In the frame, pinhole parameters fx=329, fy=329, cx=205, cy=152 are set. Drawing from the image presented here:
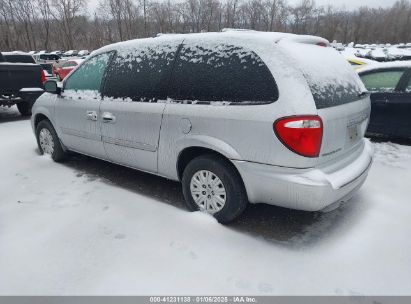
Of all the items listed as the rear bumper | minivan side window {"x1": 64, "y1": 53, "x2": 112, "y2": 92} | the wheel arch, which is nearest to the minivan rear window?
the rear bumper

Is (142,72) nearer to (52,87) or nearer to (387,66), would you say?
(52,87)

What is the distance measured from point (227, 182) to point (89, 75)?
2.50 m

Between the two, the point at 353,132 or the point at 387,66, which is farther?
the point at 387,66

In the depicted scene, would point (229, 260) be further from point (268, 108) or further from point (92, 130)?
point (92, 130)

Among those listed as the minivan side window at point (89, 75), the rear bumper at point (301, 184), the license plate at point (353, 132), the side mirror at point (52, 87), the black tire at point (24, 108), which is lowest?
the black tire at point (24, 108)

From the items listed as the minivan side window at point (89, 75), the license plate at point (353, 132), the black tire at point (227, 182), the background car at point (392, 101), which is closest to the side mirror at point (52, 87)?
the minivan side window at point (89, 75)

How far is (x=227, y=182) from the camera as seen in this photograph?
9.75ft

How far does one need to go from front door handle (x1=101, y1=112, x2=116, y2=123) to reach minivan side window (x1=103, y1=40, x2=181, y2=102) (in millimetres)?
213

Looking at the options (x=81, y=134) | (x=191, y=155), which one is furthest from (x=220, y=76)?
(x=81, y=134)

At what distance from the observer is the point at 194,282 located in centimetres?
244

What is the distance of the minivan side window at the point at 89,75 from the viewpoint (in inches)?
161

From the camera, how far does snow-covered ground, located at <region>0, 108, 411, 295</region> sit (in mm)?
2439

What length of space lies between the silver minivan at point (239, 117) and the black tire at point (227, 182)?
0.01m

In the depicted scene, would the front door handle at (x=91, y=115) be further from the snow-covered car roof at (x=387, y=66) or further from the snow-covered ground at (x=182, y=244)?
the snow-covered car roof at (x=387, y=66)
